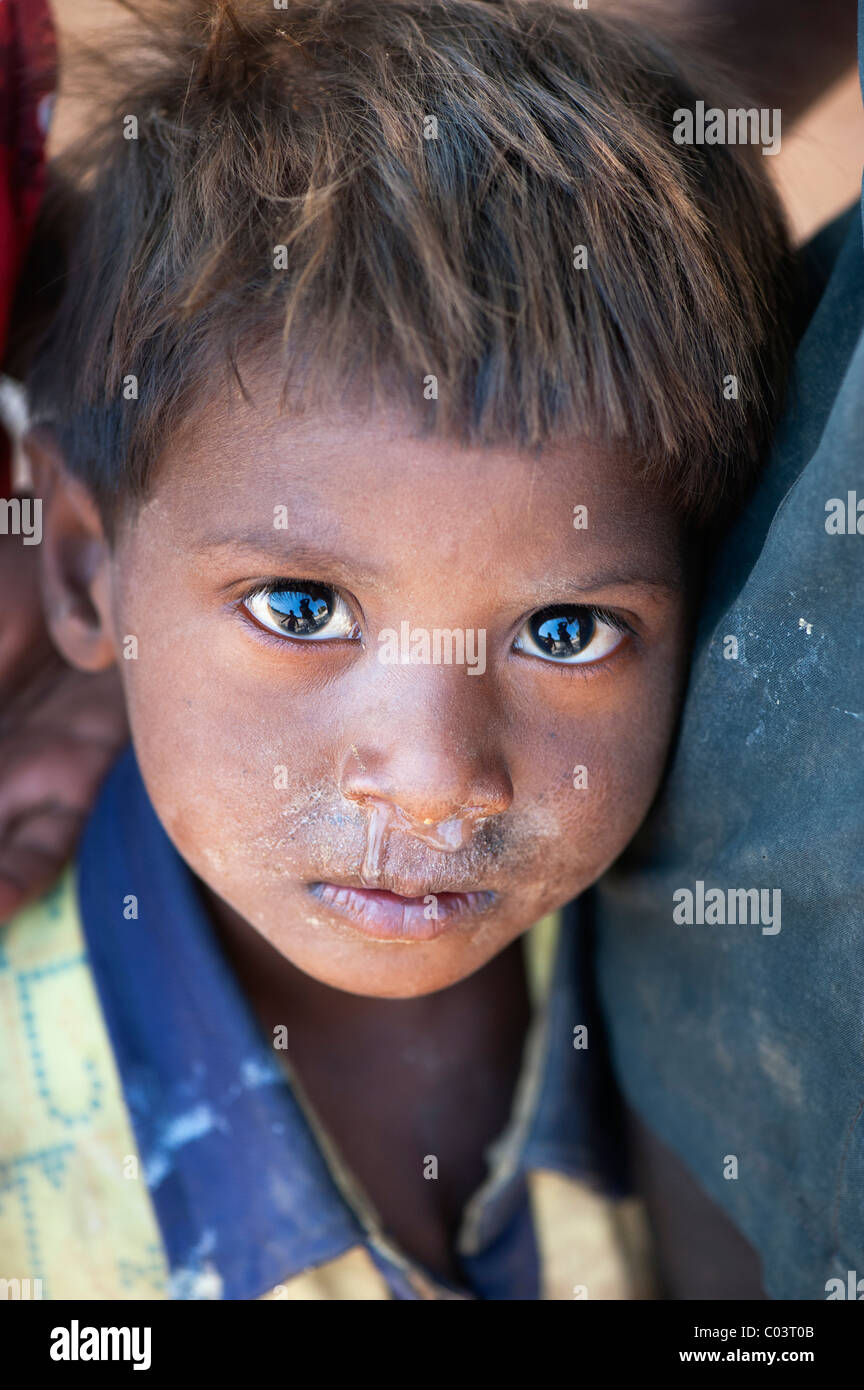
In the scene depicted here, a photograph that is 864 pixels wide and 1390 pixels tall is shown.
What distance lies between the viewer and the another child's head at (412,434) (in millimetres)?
792

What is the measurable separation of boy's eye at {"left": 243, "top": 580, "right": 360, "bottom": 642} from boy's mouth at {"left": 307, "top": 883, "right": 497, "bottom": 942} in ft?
0.70

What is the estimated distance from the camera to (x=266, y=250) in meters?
0.81

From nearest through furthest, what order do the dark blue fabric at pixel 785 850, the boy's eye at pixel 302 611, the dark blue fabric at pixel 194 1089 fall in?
1. the dark blue fabric at pixel 785 850
2. the boy's eye at pixel 302 611
3. the dark blue fabric at pixel 194 1089

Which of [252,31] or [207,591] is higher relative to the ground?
[252,31]

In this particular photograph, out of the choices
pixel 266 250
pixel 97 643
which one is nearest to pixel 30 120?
pixel 266 250

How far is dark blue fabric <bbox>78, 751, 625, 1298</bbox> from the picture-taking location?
1037mm

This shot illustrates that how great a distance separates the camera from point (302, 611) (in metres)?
0.88

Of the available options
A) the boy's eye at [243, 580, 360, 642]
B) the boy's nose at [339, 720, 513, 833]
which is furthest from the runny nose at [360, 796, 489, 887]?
the boy's eye at [243, 580, 360, 642]

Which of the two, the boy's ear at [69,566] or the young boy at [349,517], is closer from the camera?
→ the young boy at [349,517]

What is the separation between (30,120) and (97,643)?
0.48 meters

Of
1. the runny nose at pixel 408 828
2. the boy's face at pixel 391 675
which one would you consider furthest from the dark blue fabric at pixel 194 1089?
the runny nose at pixel 408 828

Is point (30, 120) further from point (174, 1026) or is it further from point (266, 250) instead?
point (174, 1026)

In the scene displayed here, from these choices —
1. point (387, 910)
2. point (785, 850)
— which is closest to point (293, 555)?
point (387, 910)

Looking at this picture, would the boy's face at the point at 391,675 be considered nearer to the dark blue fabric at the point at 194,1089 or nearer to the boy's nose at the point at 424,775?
the boy's nose at the point at 424,775
